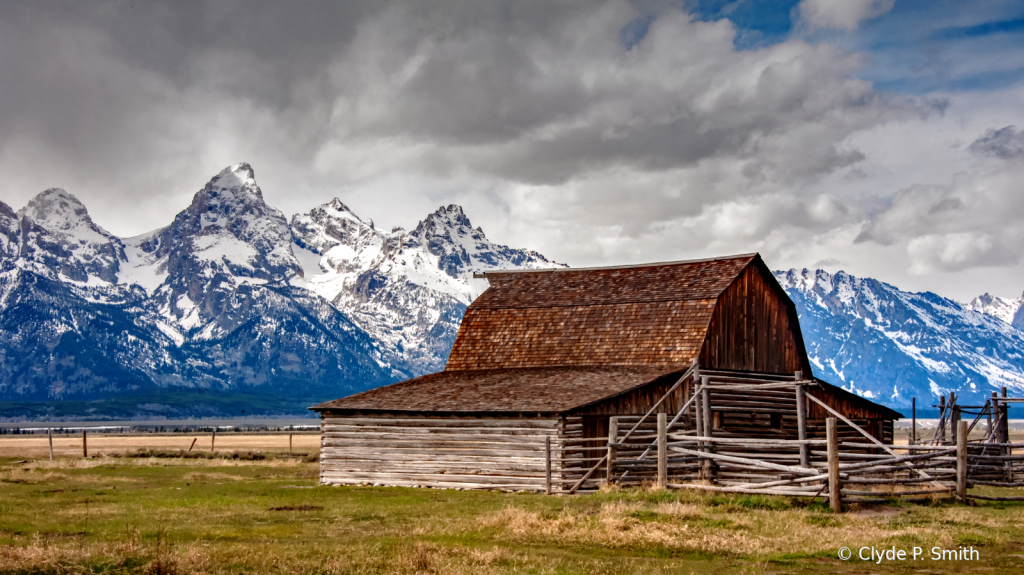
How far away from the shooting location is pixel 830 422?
22.1 m

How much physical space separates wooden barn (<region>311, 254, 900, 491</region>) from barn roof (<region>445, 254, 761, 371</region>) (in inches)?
2.5

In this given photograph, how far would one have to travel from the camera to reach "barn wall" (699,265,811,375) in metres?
35.0

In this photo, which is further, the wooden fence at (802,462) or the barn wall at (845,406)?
the barn wall at (845,406)

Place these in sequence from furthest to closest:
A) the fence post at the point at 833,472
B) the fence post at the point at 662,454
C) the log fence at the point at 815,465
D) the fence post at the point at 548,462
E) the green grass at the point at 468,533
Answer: the fence post at the point at 548,462, the fence post at the point at 662,454, the log fence at the point at 815,465, the fence post at the point at 833,472, the green grass at the point at 468,533

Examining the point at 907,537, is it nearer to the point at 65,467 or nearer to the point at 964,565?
the point at 964,565

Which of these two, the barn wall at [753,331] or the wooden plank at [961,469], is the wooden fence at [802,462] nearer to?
the wooden plank at [961,469]

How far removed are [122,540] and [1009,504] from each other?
20040mm

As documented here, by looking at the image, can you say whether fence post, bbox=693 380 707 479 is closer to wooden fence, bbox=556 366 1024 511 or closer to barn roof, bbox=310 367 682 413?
wooden fence, bbox=556 366 1024 511

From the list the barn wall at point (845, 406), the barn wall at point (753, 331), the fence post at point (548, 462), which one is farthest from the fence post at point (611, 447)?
the barn wall at point (845, 406)

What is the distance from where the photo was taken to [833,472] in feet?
71.4

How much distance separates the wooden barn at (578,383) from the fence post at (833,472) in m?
3.16

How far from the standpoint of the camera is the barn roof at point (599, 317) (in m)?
35.2

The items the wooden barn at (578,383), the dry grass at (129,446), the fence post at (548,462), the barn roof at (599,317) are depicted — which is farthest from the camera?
the dry grass at (129,446)

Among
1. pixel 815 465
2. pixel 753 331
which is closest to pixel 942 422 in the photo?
pixel 753 331
